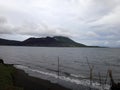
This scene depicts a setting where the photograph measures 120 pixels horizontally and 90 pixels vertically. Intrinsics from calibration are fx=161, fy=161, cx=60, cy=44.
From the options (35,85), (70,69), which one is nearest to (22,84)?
(35,85)

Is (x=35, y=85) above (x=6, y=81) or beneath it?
beneath

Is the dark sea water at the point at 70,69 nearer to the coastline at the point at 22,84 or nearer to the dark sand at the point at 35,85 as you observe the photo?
the dark sand at the point at 35,85

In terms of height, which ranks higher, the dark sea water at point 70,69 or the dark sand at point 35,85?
the dark sand at point 35,85

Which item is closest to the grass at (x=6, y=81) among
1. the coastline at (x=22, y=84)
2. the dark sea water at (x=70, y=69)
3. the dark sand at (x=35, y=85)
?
the coastline at (x=22, y=84)

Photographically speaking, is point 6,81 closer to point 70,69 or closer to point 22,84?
point 22,84

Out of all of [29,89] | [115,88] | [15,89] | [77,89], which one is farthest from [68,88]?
[15,89]

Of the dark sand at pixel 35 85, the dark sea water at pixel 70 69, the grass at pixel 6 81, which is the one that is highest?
the grass at pixel 6 81

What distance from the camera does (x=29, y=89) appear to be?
2012 centimetres

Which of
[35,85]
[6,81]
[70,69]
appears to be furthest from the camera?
[70,69]

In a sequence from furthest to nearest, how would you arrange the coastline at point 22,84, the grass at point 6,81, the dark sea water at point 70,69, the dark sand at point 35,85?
the dark sea water at point 70,69
the dark sand at point 35,85
the coastline at point 22,84
the grass at point 6,81

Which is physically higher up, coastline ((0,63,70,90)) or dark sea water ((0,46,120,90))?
coastline ((0,63,70,90))

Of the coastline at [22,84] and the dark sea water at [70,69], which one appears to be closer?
the coastline at [22,84]

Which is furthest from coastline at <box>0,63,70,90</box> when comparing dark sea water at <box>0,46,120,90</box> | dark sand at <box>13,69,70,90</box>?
dark sea water at <box>0,46,120,90</box>

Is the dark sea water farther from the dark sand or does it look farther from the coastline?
the coastline
